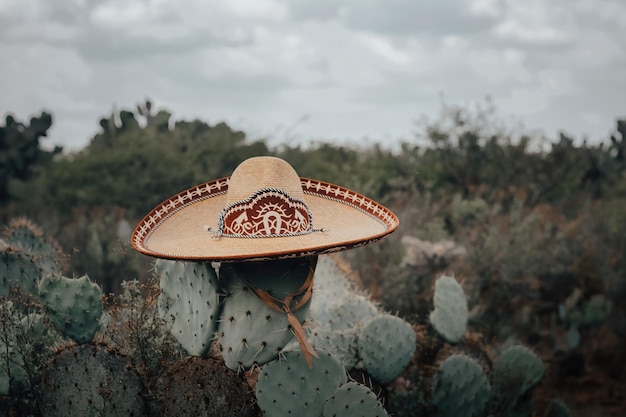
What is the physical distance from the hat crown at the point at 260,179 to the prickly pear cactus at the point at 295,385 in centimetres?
81

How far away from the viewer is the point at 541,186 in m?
12.8

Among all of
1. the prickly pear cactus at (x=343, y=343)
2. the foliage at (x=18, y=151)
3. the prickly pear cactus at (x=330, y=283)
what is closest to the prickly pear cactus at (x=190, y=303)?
the prickly pear cactus at (x=343, y=343)

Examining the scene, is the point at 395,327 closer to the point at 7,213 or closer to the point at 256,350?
the point at 256,350

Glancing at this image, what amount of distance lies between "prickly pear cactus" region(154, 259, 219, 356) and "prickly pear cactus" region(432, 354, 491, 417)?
87.1 inches

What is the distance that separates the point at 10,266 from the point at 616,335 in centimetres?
721

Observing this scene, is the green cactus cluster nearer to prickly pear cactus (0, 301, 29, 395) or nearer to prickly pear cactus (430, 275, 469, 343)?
prickly pear cactus (0, 301, 29, 395)

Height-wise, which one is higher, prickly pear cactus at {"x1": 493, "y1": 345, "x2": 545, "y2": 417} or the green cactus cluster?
the green cactus cluster

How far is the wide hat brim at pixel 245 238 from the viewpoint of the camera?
10.3 feet

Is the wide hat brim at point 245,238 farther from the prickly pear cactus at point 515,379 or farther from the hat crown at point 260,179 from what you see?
the prickly pear cactus at point 515,379

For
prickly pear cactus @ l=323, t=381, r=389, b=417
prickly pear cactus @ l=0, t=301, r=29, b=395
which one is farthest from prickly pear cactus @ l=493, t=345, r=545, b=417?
prickly pear cactus @ l=0, t=301, r=29, b=395

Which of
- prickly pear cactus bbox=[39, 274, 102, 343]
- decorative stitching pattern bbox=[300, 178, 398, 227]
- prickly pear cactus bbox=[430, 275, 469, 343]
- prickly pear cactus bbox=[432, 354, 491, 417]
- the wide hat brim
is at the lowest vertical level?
prickly pear cactus bbox=[432, 354, 491, 417]

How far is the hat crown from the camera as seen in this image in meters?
3.33

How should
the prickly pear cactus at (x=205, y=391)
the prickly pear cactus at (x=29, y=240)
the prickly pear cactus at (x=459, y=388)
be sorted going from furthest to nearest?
the prickly pear cactus at (x=29, y=240)
the prickly pear cactus at (x=459, y=388)
the prickly pear cactus at (x=205, y=391)

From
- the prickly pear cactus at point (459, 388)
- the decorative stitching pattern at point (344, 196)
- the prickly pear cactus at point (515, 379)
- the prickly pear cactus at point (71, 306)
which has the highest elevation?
the decorative stitching pattern at point (344, 196)
